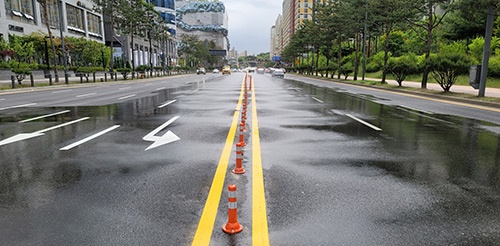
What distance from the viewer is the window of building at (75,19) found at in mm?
63019

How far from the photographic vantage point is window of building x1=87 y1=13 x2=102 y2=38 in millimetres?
72250

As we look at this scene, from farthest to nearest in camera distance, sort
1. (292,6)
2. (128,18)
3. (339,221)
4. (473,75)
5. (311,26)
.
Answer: (292,6), (311,26), (128,18), (473,75), (339,221)

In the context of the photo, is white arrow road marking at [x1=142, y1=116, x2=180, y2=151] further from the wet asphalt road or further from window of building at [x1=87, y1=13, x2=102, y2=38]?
window of building at [x1=87, y1=13, x2=102, y2=38]

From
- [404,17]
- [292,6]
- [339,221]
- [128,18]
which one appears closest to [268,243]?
[339,221]

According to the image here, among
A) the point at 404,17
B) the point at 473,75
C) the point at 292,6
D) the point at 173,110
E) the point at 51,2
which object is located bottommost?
the point at 173,110

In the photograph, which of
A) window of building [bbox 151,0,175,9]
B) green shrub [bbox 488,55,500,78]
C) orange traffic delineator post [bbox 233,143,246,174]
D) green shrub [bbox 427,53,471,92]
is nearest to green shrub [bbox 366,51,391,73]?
green shrub [bbox 488,55,500,78]

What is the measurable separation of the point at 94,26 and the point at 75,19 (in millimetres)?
9339

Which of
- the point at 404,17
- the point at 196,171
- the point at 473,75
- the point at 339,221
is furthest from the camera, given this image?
the point at 404,17

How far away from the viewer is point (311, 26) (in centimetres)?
6725

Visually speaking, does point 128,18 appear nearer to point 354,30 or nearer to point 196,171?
point 354,30

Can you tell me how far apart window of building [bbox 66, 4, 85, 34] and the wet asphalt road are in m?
61.9

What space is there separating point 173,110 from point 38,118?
14.5 ft

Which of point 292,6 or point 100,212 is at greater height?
point 292,6

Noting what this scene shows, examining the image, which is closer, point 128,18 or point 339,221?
point 339,221
